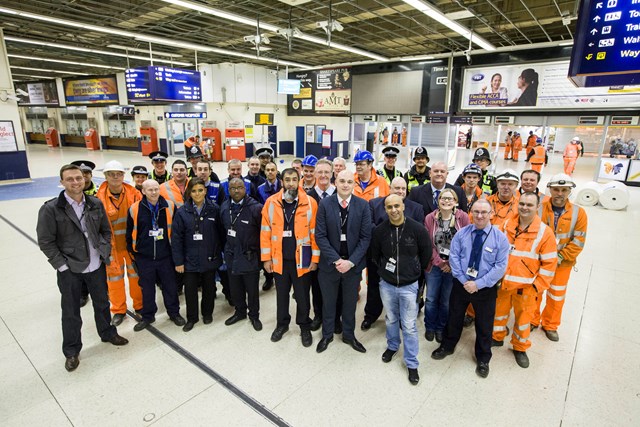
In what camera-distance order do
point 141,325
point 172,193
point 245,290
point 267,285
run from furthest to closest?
point 267,285 < point 172,193 < point 245,290 < point 141,325

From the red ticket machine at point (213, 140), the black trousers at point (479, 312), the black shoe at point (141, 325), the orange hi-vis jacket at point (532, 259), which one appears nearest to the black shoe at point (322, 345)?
the black trousers at point (479, 312)

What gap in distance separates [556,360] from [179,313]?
3.71 m

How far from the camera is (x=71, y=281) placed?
2.89m

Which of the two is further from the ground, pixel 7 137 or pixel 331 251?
pixel 7 137

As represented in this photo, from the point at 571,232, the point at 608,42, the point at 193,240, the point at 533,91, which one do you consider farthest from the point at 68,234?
the point at 533,91

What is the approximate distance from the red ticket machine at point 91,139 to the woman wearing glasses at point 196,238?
23251 millimetres

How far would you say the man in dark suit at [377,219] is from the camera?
3338 millimetres

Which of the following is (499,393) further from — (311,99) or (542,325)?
(311,99)

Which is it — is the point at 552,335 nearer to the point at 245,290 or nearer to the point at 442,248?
the point at 442,248

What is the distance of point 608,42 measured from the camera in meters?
3.34

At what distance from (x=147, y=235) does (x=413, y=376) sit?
8.88 feet

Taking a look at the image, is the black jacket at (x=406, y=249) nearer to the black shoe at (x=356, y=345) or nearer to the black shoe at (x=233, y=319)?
the black shoe at (x=356, y=345)

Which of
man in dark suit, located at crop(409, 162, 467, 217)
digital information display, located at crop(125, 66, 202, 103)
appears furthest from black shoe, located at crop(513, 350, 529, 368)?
digital information display, located at crop(125, 66, 202, 103)

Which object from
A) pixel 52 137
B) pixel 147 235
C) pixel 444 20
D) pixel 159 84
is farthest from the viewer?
pixel 52 137
